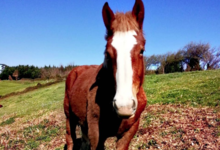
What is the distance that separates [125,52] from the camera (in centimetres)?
237

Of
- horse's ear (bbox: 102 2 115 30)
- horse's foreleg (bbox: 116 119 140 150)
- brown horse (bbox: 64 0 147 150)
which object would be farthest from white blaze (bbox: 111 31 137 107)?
horse's foreleg (bbox: 116 119 140 150)

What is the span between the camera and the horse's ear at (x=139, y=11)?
2729 mm

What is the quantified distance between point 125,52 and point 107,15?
0.77 m

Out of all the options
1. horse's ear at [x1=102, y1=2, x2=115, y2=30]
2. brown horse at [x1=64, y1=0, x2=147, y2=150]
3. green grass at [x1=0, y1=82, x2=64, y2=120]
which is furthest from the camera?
green grass at [x1=0, y1=82, x2=64, y2=120]

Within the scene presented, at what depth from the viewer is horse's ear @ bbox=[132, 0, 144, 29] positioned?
2729mm

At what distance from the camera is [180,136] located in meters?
4.88

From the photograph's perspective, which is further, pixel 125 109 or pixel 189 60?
pixel 189 60

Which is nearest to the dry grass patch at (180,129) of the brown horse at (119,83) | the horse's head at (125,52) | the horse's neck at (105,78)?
the brown horse at (119,83)

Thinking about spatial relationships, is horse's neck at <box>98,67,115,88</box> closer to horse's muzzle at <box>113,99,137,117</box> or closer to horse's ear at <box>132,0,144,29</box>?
horse's muzzle at <box>113,99,137,117</box>

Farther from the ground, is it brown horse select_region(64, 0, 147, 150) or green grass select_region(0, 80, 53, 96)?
brown horse select_region(64, 0, 147, 150)

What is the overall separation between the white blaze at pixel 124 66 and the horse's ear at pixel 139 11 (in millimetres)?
350

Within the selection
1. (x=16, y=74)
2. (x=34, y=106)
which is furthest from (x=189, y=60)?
(x=16, y=74)

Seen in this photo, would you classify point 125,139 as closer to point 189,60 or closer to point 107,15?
point 107,15

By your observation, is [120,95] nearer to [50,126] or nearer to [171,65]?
[50,126]
